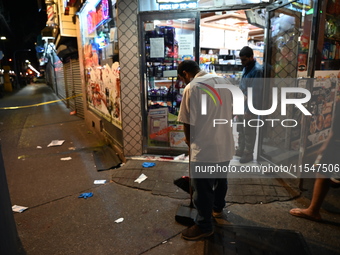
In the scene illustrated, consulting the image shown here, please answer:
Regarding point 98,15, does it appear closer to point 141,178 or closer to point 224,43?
point 224,43

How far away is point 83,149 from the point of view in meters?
6.57

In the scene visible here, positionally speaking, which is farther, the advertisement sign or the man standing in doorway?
the advertisement sign

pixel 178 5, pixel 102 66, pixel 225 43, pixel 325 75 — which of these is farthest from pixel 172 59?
pixel 225 43

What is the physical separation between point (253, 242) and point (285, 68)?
3.15 meters

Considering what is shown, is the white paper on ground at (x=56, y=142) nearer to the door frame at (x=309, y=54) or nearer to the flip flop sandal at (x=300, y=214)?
the door frame at (x=309, y=54)

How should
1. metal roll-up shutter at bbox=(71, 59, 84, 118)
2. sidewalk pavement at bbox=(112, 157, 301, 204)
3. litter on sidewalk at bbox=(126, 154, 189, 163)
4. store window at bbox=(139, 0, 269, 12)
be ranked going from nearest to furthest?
sidewalk pavement at bbox=(112, 157, 301, 204)
store window at bbox=(139, 0, 269, 12)
litter on sidewalk at bbox=(126, 154, 189, 163)
metal roll-up shutter at bbox=(71, 59, 84, 118)

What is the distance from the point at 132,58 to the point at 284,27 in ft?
9.51

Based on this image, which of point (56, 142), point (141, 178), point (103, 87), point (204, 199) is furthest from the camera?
point (56, 142)

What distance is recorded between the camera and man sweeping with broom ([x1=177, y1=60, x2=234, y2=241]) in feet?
8.56

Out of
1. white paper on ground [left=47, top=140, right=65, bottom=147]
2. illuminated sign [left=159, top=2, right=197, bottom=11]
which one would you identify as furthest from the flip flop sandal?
white paper on ground [left=47, top=140, right=65, bottom=147]

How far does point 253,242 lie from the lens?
2.79 metres

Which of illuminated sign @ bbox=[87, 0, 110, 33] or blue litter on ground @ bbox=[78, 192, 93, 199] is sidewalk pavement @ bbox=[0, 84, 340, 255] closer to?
blue litter on ground @ bbox=[78, 192, 93, 199]

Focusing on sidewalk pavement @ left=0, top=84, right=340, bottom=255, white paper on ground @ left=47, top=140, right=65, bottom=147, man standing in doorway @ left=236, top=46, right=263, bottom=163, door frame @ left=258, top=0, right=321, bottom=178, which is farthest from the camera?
white paper on ground @ left=47, top=140, right=65, bottom=147

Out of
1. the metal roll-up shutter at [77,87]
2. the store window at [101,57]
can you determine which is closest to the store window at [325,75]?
the store window at [101,57]
